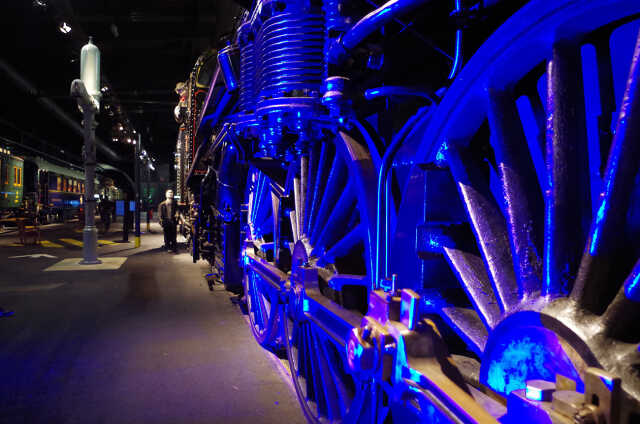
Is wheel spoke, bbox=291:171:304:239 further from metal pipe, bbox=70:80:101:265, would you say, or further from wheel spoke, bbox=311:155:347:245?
metal pipe, bbox=70:80:101:265

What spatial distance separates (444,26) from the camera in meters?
1.49

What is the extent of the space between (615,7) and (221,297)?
4.96 meters

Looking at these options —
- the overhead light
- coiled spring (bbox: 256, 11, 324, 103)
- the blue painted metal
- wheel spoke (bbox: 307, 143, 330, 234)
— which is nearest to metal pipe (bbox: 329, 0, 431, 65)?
coiled spring (bbox: 256, 11, 324, 103)

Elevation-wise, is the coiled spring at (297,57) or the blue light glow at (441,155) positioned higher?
the coiled spring at (297,57)

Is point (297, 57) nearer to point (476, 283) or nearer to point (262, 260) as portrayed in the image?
point (476, 283)

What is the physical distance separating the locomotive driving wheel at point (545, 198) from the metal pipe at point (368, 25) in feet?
0.79

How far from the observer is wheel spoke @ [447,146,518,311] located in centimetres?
101

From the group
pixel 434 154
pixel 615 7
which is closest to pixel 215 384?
pixel 434 154

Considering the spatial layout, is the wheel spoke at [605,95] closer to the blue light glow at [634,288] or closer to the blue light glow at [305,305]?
the blue light glow at [634,288]

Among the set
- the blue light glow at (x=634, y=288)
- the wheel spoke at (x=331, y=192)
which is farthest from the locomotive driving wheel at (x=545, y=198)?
the wheel spoke at (x=331, y=192)

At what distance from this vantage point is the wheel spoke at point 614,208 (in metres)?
0.72

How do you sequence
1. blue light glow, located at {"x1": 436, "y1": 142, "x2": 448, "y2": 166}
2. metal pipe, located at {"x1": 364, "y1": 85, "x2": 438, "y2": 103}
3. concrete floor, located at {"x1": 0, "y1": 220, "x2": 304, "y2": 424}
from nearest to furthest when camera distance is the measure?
1. blue light glow, located at {"x1": 436, "y1": 142, "x2": 448, "y2": 166}
2. metal pipe, located at {"x1": 364, "y1": 85, "x2": 438, "y2": 103}
3. concrete floor, located at {"x1": 0, "y1": 220, "x2": 304, "y2": 424}

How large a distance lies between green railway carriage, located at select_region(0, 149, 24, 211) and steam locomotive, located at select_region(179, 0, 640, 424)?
19418mm

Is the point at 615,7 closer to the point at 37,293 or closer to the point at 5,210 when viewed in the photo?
the point at 37,293
